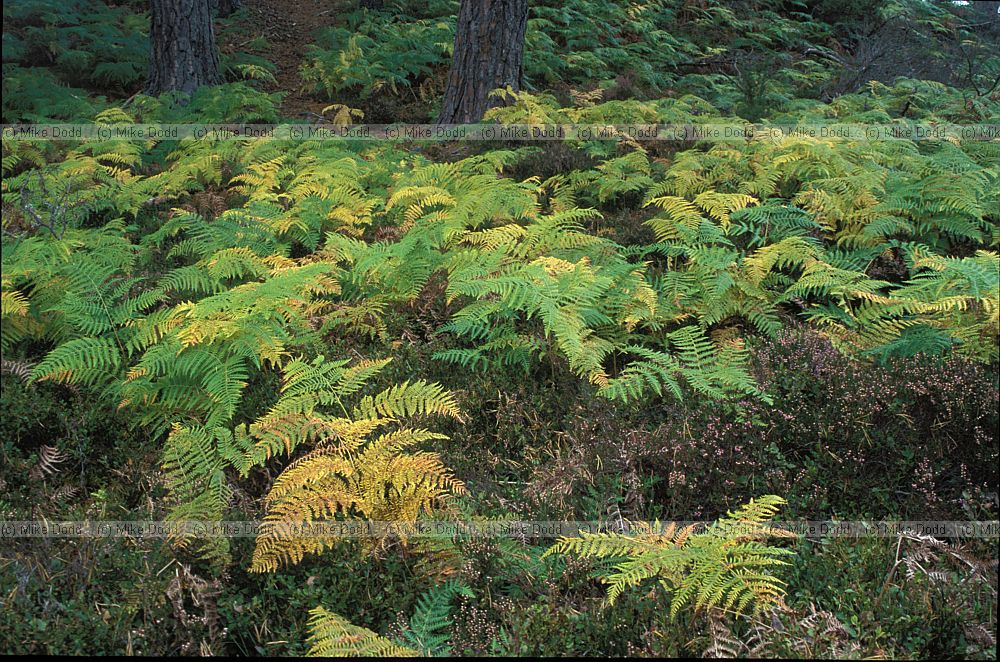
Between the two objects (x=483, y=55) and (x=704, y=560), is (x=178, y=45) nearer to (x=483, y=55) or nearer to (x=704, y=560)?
(x=483, y=55)

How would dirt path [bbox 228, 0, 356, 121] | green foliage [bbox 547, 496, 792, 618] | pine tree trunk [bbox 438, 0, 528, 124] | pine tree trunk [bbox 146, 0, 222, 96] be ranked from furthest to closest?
1. dirt path [bbox 228, 0, 356, 121]
2. pine tree trunk [bbox 146, 0, 222, 96]
3. pine tree trunk [bbox 438, 0, 528, 124]
4. green foliage [bbox 547, 496, 792, 618]

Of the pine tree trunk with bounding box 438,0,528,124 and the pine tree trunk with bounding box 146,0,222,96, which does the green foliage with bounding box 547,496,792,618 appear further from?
the pine tree trunk with bounding box 146,0,222,96

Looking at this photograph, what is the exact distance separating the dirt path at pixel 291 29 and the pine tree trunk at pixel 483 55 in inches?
105

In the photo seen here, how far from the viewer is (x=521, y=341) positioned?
15.0 ft

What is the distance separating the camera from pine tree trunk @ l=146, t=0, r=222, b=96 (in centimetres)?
1017

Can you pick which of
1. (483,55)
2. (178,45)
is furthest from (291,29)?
(483,55)

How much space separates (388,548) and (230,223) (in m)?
3.55

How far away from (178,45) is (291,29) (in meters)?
4.66

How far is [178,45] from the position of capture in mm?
10250

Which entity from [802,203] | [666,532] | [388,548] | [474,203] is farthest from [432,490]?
[802,203]

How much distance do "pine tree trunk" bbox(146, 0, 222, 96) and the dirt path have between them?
134 cm

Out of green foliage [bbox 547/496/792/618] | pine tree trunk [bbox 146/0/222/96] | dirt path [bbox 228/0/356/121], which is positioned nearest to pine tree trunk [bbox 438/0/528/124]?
dirt path [bbox 228/0/356/121]

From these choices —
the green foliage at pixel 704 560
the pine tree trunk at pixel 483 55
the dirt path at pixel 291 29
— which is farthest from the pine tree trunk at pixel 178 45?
the green foliage at pixel 704 560

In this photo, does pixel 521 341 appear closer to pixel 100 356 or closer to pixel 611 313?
pixel 611 313
